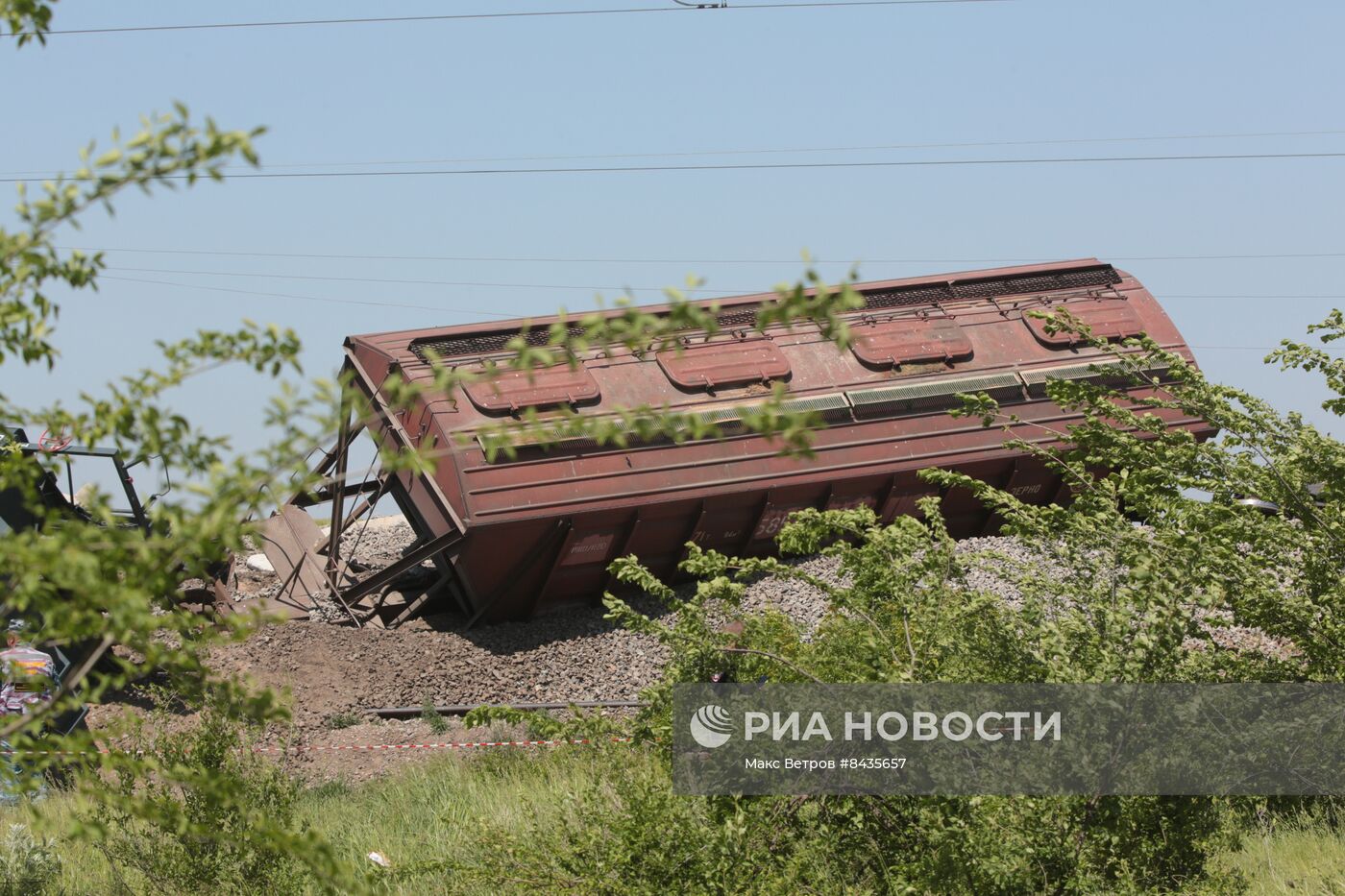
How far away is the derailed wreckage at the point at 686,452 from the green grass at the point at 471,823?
4.21 m

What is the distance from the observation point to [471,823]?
320 inches

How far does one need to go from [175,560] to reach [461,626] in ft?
42.3

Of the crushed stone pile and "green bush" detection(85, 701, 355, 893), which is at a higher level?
the crushed stone pile

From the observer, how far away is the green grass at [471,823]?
6438 millimetres

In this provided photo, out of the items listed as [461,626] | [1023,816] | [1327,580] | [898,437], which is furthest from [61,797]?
[898,437]

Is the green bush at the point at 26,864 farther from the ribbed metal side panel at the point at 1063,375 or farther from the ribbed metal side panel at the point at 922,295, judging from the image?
the ribbed metal side panel at the point at 1063,375

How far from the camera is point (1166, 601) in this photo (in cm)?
524

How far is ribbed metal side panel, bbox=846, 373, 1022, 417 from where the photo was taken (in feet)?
52.1

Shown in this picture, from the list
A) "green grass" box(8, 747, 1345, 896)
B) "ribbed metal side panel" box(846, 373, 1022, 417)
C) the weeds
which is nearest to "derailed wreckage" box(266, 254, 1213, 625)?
"ribbed metal side panel" box(846, 373, 1022, 417)

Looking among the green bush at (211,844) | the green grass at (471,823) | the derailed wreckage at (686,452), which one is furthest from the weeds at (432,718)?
the green bush at (211,844)

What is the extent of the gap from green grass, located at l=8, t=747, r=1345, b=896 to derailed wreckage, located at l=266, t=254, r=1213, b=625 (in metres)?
4.21

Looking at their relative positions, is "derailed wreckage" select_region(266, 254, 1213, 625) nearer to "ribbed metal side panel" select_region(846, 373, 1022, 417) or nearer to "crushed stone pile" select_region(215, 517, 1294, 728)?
"ribbed metal side panel" select_region(846, 373, 1022, 417)

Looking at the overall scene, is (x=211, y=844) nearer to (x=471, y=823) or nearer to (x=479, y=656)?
(x=471, y=823)

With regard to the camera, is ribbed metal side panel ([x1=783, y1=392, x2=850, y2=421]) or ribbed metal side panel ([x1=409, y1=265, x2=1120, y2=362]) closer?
ribbed metal side panel ([x1=409, y1=265, x2=1120, y2=362])
